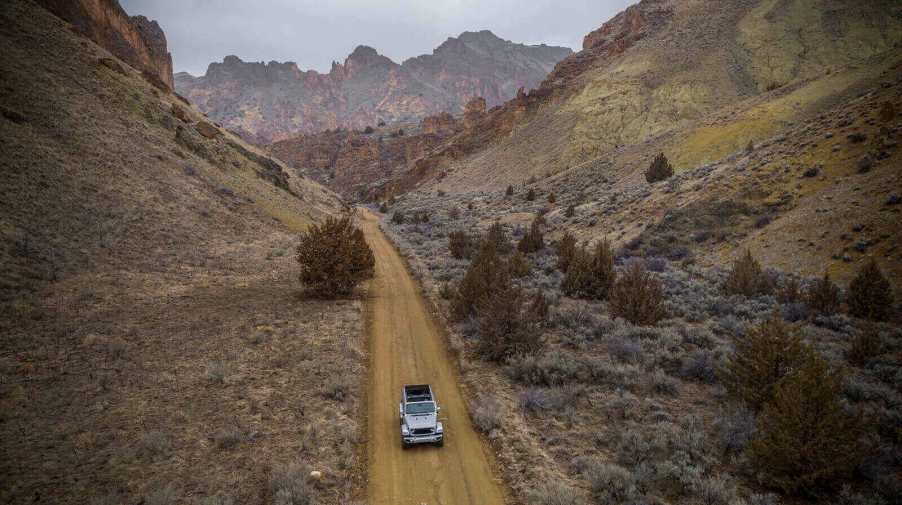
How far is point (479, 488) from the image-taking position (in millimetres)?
8656

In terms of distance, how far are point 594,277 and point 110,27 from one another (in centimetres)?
8263

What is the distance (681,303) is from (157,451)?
58.6 feet

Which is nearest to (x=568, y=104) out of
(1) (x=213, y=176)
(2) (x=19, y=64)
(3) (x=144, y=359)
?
(1) (x=213, y=176)

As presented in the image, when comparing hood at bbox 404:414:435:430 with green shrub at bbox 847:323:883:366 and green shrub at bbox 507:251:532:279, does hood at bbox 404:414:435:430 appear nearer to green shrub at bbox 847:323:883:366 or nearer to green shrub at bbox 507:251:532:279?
green shrub at bbox 847:323:883:366

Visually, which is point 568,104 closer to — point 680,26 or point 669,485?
point 680,26

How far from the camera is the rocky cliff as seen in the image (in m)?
54.2

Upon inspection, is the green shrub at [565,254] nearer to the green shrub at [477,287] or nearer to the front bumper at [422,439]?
the green shrub at [477,287]

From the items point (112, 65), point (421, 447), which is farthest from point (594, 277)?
point (112, 65)

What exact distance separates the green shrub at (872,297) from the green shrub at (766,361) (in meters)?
7.48

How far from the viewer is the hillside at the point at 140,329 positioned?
27.3 feet

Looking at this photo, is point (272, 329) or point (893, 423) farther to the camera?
point (272, 329)

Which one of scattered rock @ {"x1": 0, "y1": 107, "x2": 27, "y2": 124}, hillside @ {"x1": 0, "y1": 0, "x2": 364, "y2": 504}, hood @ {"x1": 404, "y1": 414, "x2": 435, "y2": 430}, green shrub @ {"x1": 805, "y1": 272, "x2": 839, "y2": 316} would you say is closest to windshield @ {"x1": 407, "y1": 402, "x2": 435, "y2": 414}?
hood @ {"x1": 404, "y1": 414, "x2": 435, "y2": 430}

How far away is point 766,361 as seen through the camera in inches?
380

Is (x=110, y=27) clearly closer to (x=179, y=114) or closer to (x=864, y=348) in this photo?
(x=179, y=114)
